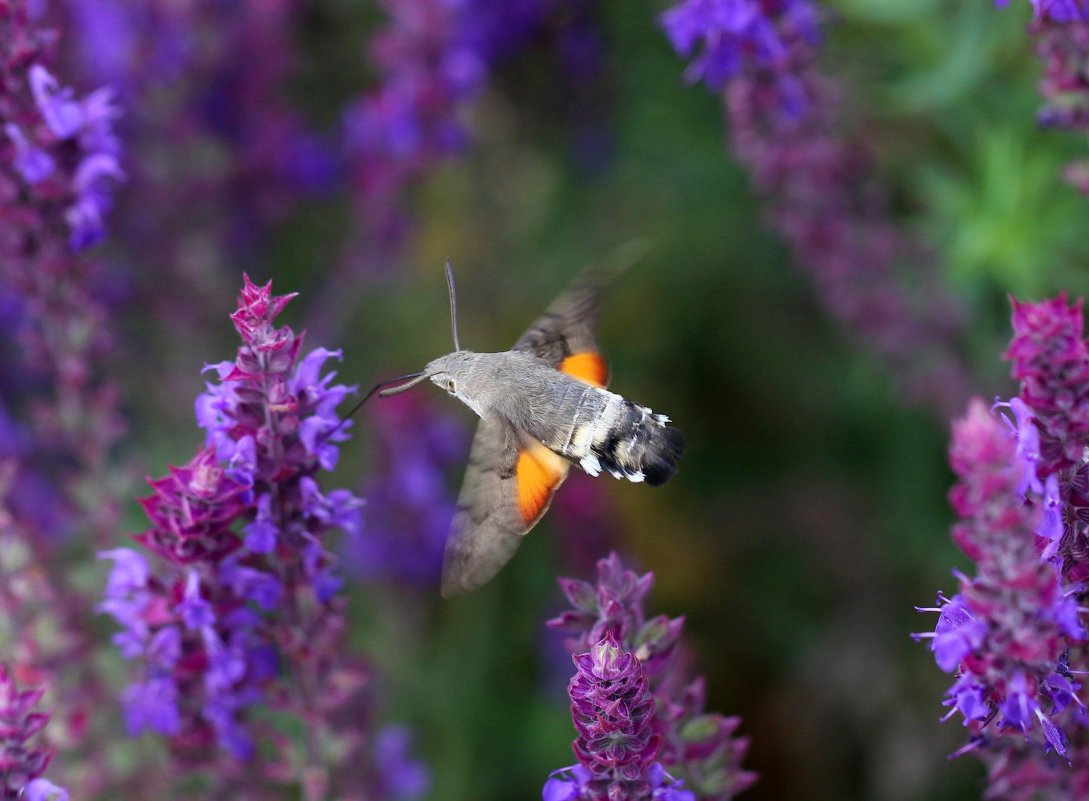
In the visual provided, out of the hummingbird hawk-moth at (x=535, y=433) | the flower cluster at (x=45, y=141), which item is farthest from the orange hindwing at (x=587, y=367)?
the flower cluster at (x=45, y=141)

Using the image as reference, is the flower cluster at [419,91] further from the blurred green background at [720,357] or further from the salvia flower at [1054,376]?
the salvia flower at [1054,376]

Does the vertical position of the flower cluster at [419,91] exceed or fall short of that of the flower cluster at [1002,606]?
it exceeds it

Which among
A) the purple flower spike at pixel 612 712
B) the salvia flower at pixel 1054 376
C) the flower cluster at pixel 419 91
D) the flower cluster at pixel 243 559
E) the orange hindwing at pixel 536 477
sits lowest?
the purple flower spike at pixel 612 712

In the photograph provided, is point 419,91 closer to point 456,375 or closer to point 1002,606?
point 456,375

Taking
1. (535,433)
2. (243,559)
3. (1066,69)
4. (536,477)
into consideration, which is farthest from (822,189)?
(243,559)

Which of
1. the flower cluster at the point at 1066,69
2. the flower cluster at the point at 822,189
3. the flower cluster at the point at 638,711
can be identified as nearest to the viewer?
the flower cluster at the point at 638,711

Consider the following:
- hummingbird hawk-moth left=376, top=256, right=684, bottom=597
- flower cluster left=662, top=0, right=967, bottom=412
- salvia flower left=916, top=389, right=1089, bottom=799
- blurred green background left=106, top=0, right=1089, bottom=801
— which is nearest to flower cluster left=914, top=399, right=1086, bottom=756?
salvia flower left=916, top=389, right=1089, bottom=799

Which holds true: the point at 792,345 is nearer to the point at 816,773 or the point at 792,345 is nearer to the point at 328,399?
the point at 816,773
